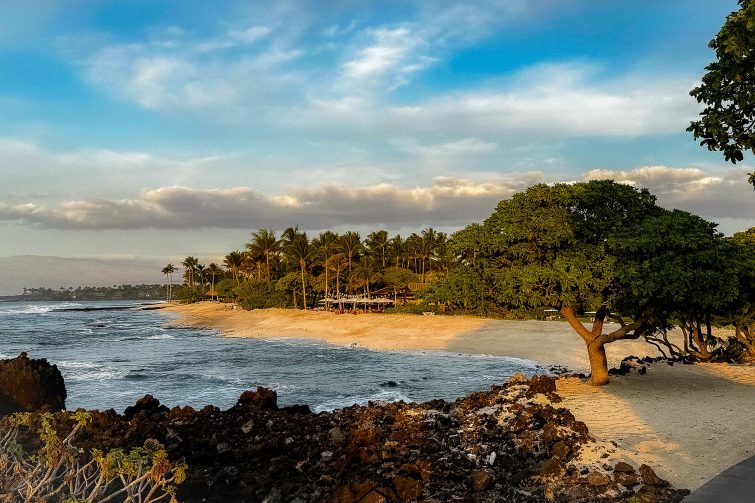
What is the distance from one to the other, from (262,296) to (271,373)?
67.3 meters

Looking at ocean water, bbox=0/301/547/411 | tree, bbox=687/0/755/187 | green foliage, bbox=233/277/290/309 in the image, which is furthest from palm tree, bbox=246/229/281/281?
tree, bbox=687/0/755/187

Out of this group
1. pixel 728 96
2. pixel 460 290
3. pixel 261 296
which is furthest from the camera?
pixel 261 296

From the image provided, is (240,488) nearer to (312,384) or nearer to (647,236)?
(647,236)

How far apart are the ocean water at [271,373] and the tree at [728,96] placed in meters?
13.8

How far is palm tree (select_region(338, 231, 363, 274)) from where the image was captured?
93.3 metres

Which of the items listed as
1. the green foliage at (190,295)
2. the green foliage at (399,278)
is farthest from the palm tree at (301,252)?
the green foliage at (190,295)

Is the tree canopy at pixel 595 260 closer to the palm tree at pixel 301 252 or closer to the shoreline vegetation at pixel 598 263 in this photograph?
the shoreline vegetation at pixel 598 263

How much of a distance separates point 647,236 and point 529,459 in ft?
26.8

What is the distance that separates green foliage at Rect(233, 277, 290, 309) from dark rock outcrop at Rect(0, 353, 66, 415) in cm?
7639

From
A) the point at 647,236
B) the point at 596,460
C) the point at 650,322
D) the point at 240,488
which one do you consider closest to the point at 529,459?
the point at 596,460

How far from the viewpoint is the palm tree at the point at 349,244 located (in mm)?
93312

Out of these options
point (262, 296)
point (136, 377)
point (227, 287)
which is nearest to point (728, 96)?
point (136, 377)

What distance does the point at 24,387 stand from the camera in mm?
17656

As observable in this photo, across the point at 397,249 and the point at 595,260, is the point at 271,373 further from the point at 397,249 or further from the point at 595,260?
the point at 397,249
